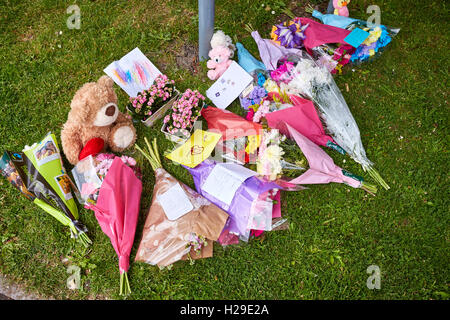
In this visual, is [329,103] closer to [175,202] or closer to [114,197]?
[175,202]

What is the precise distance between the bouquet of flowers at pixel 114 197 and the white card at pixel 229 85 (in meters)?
1.09

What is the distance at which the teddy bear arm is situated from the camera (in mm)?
2598

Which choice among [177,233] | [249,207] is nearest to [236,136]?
[249,207]

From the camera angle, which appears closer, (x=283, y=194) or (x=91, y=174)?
(x=91, y=174)

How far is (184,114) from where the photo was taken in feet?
8.89

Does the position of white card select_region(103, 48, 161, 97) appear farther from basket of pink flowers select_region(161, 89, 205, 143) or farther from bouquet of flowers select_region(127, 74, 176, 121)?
basket of pink flowers select_region(161, 89, 205, 143)

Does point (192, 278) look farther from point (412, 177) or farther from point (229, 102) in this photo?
point (412, 177)

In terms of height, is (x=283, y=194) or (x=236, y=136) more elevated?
(x=236, y=136)

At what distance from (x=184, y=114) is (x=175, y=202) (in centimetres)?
74

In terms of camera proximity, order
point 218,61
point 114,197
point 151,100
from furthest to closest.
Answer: point 218,61
point 151,100
point 114,197

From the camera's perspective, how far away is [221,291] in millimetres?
2635

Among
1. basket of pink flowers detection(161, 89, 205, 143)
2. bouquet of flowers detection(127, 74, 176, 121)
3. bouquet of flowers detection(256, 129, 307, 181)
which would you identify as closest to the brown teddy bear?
bouquet of flowers detection(127, 74, 176, 121)

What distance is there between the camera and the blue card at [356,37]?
2877mm
